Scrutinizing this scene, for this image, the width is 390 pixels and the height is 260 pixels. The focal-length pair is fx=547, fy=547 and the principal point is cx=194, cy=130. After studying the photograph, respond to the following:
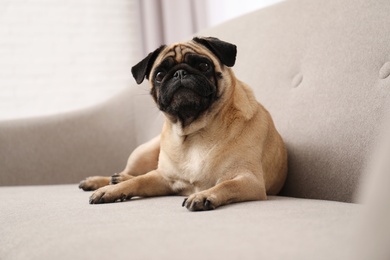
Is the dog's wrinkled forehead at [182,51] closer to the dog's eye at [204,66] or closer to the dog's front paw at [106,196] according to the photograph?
the dog's eye at [204,66]

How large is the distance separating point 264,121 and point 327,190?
1.01 ft

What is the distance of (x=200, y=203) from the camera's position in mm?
1396

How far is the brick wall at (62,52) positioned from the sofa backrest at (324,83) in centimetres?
167

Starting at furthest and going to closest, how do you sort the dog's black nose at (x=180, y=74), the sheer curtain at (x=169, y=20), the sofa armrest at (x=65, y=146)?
the sheer curtain at (x=169, y=20)
the sofa armrest at (x=65, y=146)
the dog's black nose at (x=180, y=74)

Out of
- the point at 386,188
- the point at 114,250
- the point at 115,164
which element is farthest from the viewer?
the point at 115,164

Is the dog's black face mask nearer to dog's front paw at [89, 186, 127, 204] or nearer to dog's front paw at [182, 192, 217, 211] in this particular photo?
dog's front paw at [89, 186, 127, 204]

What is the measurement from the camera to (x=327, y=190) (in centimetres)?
176

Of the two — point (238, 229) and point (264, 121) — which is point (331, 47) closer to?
point (264, 121)

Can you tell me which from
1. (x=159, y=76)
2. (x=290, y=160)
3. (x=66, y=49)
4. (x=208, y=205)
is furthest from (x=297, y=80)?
(x=66, y=49)

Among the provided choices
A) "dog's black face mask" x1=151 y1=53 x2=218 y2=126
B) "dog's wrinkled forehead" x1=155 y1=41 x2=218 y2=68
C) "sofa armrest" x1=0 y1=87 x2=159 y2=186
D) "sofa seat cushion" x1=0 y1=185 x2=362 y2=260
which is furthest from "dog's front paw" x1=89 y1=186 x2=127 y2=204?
"sofa armrest" x1=0 y1=87 x2=159 y2=186

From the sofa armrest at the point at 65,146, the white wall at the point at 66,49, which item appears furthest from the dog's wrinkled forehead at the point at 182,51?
the white wall at the point at 66,49

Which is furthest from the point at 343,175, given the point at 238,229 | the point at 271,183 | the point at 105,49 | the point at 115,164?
the point at 105,49

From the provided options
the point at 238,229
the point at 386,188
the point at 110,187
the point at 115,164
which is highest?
the point at 386,188

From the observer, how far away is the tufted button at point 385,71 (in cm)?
172
